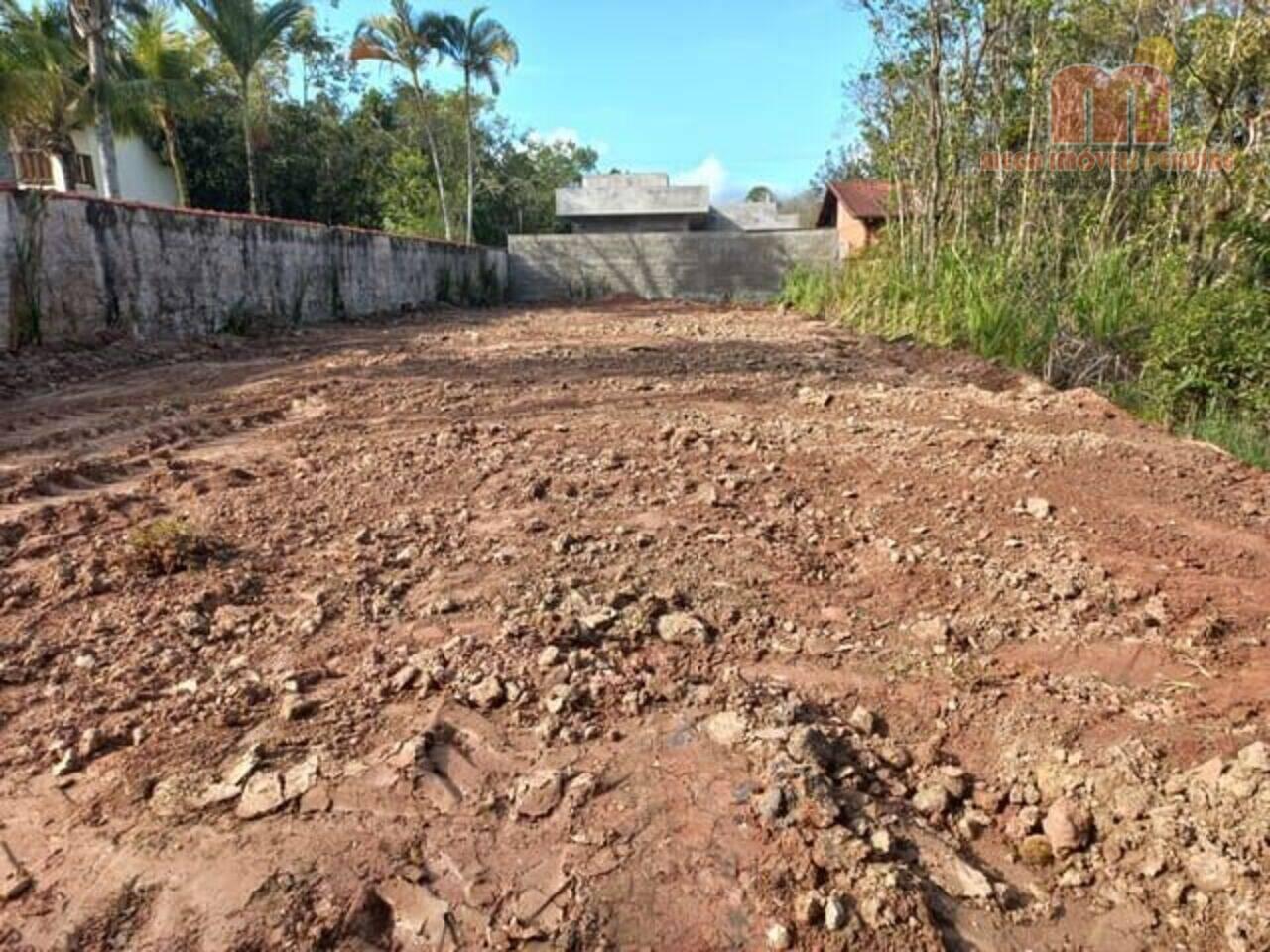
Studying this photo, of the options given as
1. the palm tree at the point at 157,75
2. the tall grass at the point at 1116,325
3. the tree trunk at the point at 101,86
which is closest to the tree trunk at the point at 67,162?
the palm tree at the point at 157,75

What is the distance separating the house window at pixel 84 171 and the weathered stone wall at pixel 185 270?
7391 mm

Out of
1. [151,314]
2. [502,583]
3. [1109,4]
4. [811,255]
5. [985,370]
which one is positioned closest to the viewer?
[502,583]

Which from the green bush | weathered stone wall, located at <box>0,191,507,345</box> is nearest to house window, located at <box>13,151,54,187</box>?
weathered stone wall, located at <box>0,191,507,345</box>

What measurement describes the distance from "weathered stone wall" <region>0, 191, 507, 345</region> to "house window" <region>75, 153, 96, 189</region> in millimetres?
7391

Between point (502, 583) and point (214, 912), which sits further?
point (502, 583)

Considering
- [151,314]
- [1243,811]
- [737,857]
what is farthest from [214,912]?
[151,314]

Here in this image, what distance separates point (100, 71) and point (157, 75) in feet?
12.7

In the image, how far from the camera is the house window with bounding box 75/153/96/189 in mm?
15172

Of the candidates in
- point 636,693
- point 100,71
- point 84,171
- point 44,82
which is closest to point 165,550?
point 636,693

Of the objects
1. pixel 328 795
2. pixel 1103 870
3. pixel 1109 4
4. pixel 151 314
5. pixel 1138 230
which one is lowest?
pixel 1103 870

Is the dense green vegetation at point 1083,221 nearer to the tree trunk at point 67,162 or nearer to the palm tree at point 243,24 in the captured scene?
the palm tree at point 243,24

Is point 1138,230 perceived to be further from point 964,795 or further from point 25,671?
point 25,671

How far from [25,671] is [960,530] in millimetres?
2566

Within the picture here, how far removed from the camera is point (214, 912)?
51.8 inches
